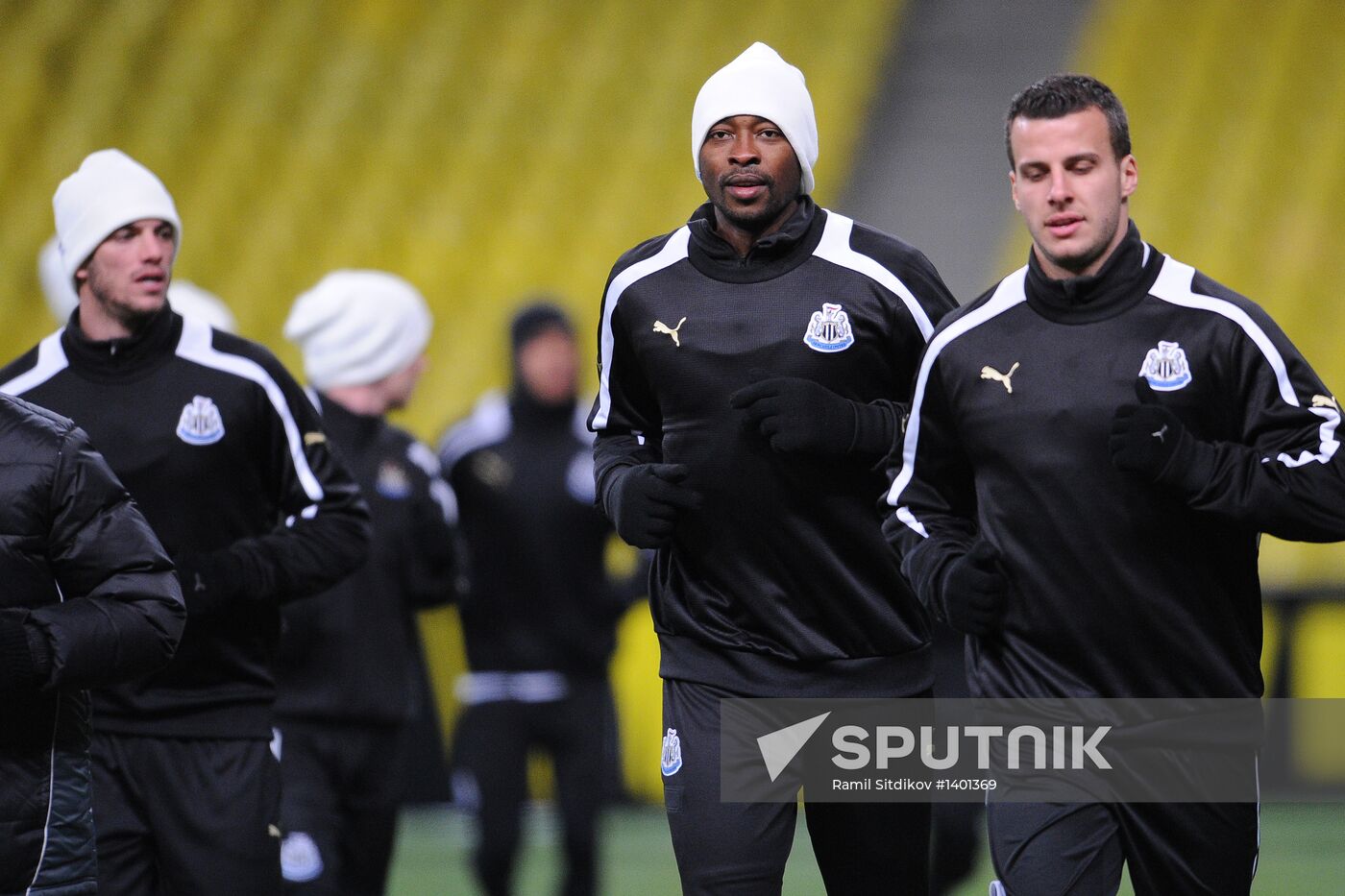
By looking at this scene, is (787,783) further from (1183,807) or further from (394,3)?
(394,3)

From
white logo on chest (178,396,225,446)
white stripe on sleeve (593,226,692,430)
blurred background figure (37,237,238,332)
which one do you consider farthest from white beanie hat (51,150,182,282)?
white stripe on sleeve (593,226,692,430)

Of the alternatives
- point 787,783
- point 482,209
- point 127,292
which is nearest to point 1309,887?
point 787,783

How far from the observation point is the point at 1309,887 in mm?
8539

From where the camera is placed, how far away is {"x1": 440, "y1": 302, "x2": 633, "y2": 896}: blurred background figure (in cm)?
759

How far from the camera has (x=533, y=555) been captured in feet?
25.8

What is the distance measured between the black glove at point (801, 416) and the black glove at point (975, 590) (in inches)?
16.2

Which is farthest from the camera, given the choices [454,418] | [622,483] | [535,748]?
[454,418]

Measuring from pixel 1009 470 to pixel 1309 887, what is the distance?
5.04 m

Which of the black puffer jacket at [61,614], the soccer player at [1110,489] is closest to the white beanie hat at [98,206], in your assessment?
the black puffer jacket at [61,614]

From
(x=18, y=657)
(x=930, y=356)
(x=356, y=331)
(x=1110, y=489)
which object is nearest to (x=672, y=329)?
(x=930, y=356)

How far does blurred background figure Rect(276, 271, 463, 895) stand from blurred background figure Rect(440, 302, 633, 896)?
0.54 metres

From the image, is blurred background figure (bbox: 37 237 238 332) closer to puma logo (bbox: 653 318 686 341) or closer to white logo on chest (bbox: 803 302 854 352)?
puma logo (bbox: 653 318 686 341)

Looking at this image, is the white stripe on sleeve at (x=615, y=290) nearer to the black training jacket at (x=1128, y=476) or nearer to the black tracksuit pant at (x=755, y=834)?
the black tracksuit pant at (x=755, y=834)

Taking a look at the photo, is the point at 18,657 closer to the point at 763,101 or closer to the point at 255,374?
the point at 255,374
